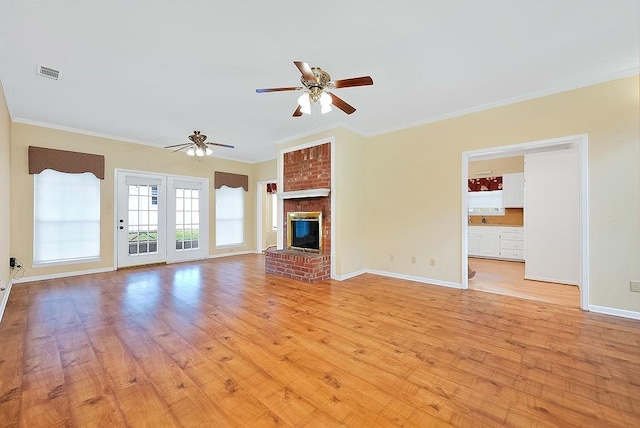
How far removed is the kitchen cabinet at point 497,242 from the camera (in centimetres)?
615

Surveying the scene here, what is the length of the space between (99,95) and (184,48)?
1935 millimetres

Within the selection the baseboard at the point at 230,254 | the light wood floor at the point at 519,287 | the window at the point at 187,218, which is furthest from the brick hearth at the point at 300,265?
the window at the point at 187,218

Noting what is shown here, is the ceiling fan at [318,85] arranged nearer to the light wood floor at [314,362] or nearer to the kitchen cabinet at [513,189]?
the light wood floor at [314,362]

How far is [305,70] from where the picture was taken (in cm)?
229

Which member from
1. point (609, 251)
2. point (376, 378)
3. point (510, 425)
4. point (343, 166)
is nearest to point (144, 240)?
point (343, 166)

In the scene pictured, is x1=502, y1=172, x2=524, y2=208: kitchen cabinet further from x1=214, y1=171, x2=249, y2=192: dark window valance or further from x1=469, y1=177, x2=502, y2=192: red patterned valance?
x1=214, y1=171, x2=249, y2=192: dark window valance

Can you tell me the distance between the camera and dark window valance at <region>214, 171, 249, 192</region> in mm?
7016

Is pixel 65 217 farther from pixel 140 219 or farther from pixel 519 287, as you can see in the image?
pixel 519 287

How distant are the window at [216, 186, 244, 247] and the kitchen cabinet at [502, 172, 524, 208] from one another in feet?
23.2

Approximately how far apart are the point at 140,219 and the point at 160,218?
0.39m

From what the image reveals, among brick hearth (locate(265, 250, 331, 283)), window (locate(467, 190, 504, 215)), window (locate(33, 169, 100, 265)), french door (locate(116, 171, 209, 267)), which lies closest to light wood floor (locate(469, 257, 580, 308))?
window (locate(467, 190, 504, 215))

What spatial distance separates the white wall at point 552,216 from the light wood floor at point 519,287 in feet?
0.98

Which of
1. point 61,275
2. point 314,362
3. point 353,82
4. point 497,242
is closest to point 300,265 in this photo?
point 314,362

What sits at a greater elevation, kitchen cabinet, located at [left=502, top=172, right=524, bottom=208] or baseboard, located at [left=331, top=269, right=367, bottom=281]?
kitchen cabinet, located at [left=502, top=172, right=524, bottom=208]
